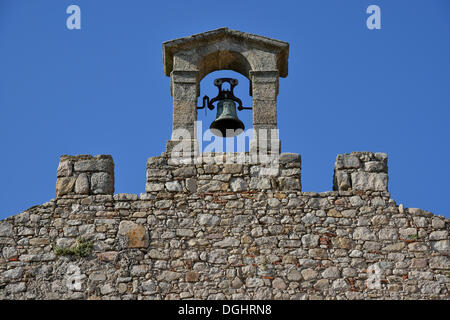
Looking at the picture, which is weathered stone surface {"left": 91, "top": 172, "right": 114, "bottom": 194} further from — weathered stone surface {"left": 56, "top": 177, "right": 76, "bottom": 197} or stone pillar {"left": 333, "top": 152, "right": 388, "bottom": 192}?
stone pillar {"left": 333, "top": 152, "right": 388, "bottom": 192}

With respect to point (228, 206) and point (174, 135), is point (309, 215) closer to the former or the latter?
point (228, 206)

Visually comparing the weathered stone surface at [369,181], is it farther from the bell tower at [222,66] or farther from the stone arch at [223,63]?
the stone arch at [223,63]

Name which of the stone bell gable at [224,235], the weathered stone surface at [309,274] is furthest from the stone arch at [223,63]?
the weathered stone surface at [309,274]

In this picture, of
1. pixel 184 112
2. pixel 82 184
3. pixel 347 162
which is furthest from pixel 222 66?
pixel 82 184

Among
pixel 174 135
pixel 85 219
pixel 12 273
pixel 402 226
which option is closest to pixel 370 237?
pixel 402 226

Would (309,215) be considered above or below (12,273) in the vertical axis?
above

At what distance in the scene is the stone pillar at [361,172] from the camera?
Result: 10.3 meters

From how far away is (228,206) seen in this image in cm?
1012

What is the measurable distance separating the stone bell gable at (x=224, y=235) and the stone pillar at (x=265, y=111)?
0.10ft

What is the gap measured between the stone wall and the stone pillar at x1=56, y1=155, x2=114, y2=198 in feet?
0.05

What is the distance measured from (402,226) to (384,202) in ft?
1.27

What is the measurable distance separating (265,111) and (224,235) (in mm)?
1867

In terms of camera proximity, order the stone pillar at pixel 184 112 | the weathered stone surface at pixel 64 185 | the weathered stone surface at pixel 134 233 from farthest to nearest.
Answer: the stone pillar at pixel 184 112, the weathered stone surface at pixel 64 185, the weathered stone surface at pixel 134 233
